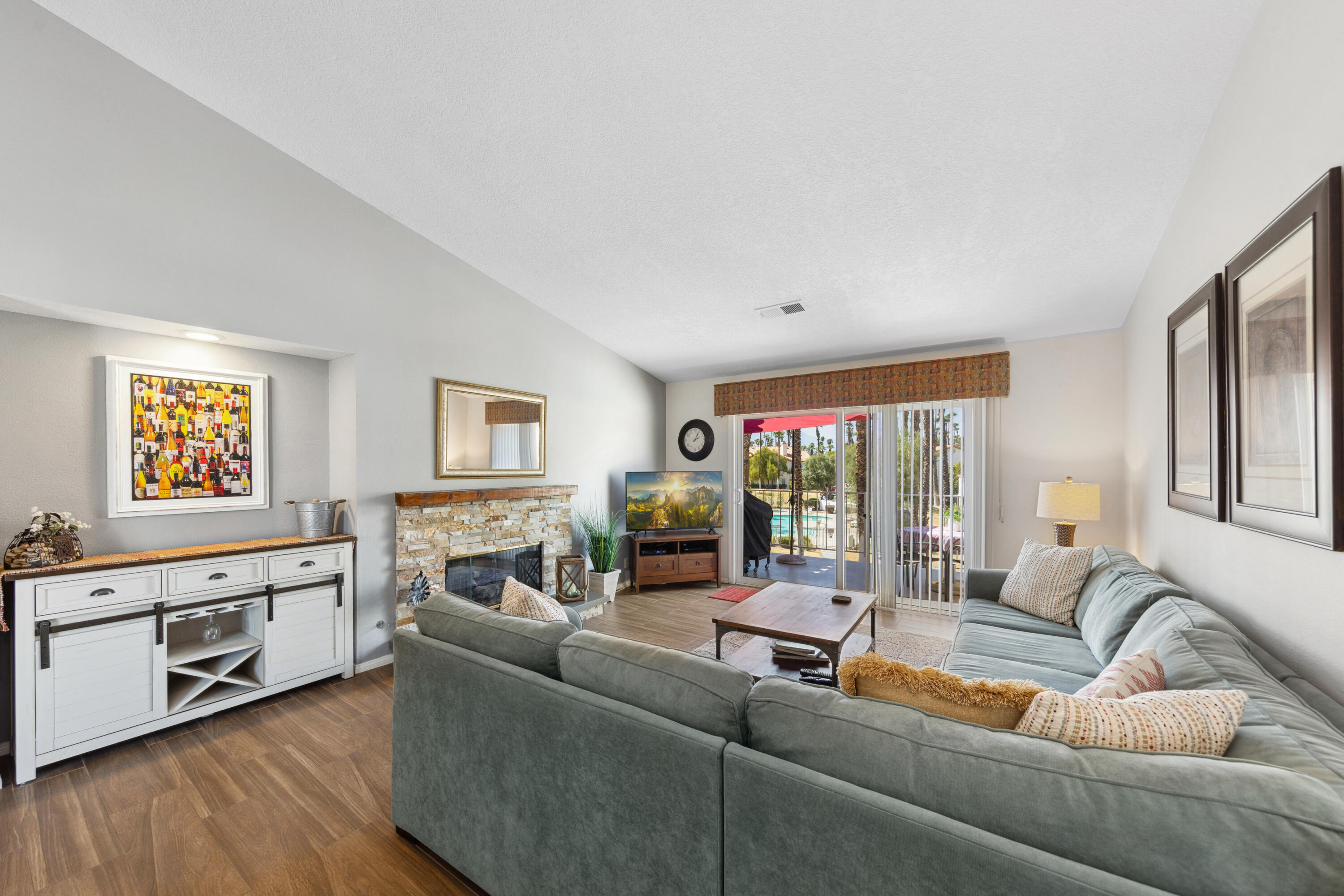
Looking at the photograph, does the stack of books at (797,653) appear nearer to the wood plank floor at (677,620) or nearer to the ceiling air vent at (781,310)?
the wood plank floor at (677,620)

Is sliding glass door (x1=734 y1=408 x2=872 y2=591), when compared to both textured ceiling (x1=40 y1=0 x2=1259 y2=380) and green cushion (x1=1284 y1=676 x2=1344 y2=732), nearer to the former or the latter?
textured ceiling (x1=40 y1=0 x2=1259 y2=380)

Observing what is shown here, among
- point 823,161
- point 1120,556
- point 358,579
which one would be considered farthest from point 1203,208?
point 358,579

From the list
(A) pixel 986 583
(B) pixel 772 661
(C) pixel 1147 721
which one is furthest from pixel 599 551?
(C) pixel 1147 721

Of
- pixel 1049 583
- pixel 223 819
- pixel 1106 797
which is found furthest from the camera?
pixel 1049 583

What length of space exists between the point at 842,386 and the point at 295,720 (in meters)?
4.70

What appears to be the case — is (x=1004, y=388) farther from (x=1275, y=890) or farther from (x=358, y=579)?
(x=358, y=579)

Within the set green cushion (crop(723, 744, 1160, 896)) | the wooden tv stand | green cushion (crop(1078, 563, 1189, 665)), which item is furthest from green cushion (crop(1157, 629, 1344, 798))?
the wooden tv stand

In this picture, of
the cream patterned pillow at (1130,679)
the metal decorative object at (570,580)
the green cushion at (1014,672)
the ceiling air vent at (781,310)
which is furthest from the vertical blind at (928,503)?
the cream patterned pillow at (1130,679)

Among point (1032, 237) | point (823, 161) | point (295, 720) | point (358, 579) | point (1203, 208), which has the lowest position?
point (295, 720)

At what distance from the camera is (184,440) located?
2.98 meters

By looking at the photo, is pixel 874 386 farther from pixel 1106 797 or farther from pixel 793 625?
pixel 1106 797

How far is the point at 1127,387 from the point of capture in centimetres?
383

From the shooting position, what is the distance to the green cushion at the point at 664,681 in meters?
1.21

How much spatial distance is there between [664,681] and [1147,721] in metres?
0.96
